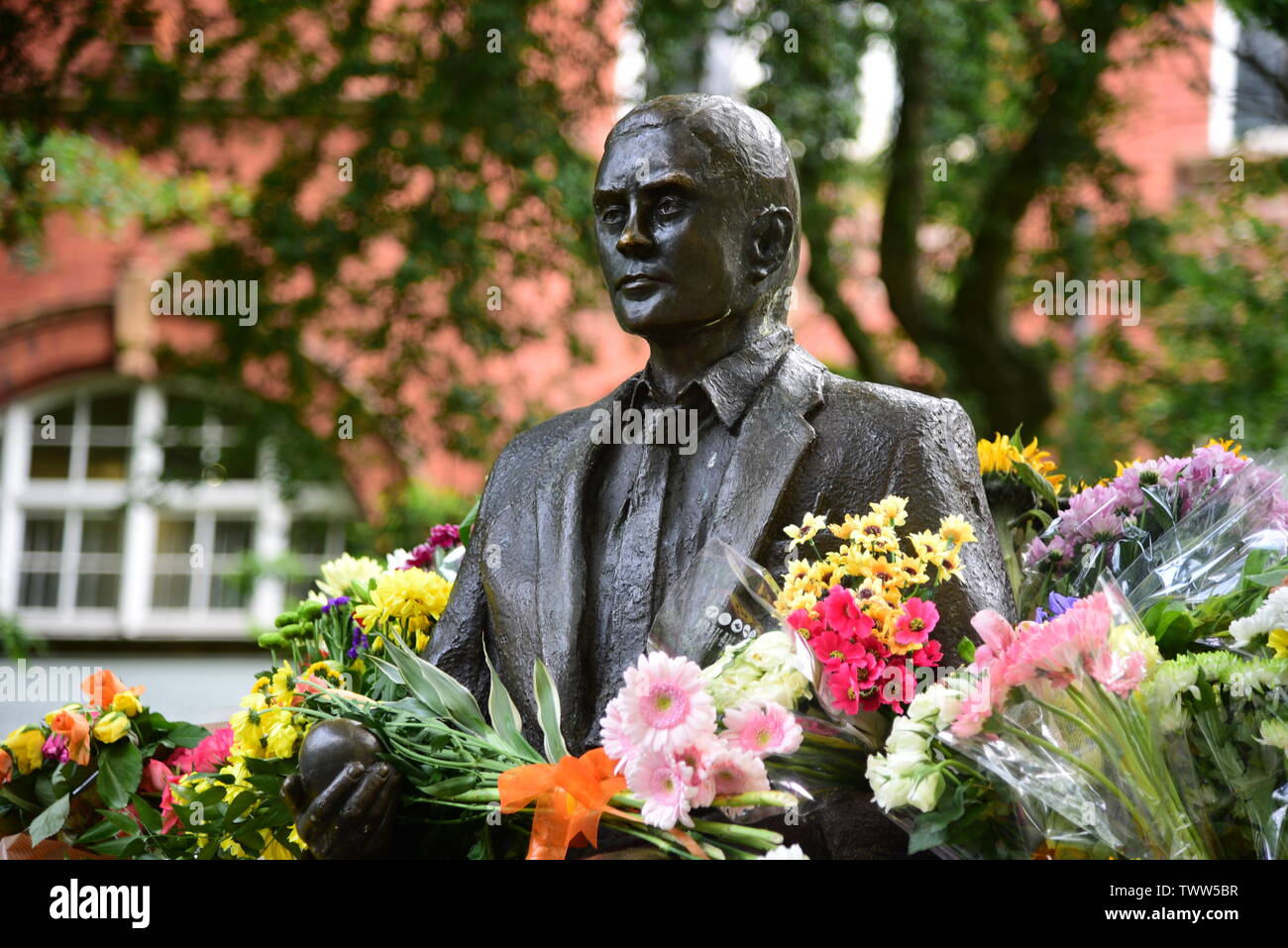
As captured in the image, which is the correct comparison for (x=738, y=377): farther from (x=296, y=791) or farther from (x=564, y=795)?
(x=296, y=791)

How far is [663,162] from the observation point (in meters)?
2.97

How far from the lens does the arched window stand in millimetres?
12586

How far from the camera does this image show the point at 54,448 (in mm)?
13172

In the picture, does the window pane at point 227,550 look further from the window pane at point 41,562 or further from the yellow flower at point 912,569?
the yellow flower at point 912,569

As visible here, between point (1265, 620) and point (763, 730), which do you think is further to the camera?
point (1265, 620)

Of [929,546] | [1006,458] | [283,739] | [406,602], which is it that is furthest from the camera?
[1006,458]

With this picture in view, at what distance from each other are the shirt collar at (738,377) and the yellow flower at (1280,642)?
108cm

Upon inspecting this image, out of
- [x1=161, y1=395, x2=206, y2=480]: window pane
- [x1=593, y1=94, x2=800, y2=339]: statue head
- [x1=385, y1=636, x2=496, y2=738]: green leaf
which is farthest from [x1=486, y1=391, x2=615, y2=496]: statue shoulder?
[x1=161, y1=395, x2=206, y2=480]: window pane

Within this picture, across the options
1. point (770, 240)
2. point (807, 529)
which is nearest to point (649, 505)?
point (807, 529)

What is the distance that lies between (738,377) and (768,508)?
332 millimetres

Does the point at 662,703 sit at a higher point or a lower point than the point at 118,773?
higher

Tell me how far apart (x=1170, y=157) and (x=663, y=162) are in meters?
11.0
